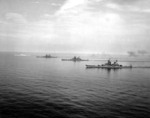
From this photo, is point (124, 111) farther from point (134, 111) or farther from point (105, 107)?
point (105, 107)

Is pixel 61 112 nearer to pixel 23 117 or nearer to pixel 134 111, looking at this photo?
pixel 23 117

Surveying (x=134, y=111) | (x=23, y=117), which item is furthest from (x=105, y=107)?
(x=23, y=117)

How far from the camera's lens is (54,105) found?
37.5m

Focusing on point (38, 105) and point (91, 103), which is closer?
point (38, 105)

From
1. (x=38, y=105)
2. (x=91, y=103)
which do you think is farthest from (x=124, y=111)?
(x=38, y=105)

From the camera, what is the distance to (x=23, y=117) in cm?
3003

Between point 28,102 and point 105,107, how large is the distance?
21876mm

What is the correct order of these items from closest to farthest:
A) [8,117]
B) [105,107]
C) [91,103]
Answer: [8,117], [105,107], [91,103]

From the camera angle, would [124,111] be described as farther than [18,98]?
No

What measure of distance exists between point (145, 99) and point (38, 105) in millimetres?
33893

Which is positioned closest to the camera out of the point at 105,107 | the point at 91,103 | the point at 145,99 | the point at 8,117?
the point at 8,117

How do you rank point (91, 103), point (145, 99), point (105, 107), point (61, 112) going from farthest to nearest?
1. point (145, 99)
2. point (91, 103)
3. point (105, 107)
4. point (61, 112)

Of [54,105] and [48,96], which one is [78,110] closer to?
[54,105]

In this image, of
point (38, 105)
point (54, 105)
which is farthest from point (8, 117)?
point (54, 105)
